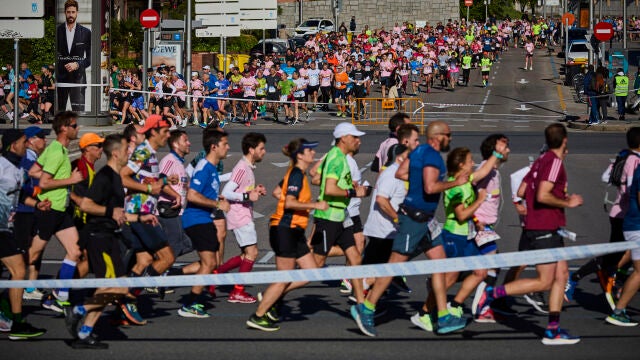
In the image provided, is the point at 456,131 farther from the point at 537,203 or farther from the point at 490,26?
the point at 490,26

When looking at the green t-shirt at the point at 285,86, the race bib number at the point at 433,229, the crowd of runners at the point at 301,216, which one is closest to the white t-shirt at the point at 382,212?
the crowd of runners at the point at 301,216

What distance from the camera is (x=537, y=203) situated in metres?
9.53

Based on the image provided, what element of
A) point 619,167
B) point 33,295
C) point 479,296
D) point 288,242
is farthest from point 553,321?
point 33,295

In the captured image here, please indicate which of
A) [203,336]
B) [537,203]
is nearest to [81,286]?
[203,336]

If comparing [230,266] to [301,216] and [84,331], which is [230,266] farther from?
[84,331]

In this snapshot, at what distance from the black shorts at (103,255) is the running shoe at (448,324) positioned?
9.34ft

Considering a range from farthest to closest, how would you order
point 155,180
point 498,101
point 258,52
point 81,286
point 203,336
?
point 258,52, point 498,101, point 155,180, point 203,336, point 81,286

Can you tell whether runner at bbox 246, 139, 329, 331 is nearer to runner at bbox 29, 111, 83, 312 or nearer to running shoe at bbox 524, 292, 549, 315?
runner at bbox 29, 111, 83, 312

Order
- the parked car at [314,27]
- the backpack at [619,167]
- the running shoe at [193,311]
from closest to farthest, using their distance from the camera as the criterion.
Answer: the backpack at [619,167] < the running shoe at [193,311] < the parked car at [314,27]

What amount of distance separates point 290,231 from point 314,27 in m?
63.1

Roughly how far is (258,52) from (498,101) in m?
16.3

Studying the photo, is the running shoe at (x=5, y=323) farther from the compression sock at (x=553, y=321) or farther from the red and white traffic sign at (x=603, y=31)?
the red and white traffic sign at (x=603, y=31)

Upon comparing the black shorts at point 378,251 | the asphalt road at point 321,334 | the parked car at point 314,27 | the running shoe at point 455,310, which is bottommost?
the asphalt road at point 321,334

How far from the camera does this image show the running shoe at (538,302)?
428 inches
